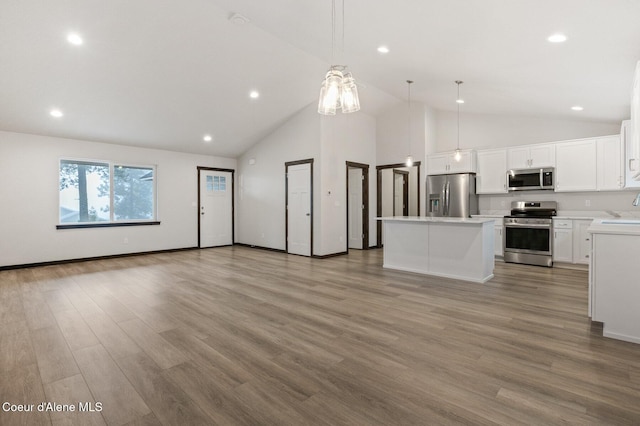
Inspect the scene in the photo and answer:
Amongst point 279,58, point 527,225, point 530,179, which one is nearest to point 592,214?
point 527,225

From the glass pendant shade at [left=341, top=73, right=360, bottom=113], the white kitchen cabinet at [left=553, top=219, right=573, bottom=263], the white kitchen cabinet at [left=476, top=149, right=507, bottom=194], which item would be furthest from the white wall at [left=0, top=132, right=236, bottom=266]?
the white kitchen cabinet at [left=553, top=219, right=573, bottom=263]

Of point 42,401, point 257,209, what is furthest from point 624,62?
point 257,209

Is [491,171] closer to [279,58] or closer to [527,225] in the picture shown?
[527,225]

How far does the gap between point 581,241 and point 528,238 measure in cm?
77

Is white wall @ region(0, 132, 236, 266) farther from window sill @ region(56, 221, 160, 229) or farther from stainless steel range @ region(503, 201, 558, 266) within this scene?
stainless steel range @ region(503, 201, 558, 266)

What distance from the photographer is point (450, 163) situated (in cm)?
711

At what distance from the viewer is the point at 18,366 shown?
237cm

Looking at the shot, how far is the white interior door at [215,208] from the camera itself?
28.5 ft

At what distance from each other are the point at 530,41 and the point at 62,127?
25.1 feet

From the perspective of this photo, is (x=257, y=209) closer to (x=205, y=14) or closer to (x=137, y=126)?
(x=137, y=126)

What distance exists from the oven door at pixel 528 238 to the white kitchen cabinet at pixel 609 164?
1.10 meters

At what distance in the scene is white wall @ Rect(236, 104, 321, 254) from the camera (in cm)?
718

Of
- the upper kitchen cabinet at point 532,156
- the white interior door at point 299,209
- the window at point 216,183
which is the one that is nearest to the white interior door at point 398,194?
the white interior door at point 299,209

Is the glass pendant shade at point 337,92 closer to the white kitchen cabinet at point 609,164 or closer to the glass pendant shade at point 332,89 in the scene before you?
the glass pendant shade at point 332,89
